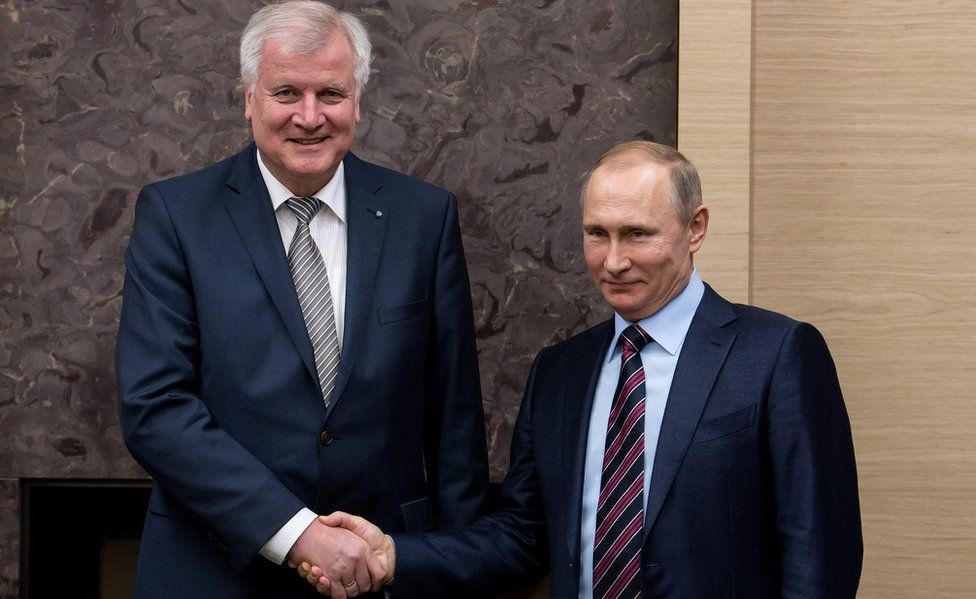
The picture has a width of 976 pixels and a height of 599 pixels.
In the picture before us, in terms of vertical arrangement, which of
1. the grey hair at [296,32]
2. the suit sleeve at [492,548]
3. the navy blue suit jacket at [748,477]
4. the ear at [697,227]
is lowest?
the suit sleeve at [492,548]

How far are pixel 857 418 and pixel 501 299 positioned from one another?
2.87 ft

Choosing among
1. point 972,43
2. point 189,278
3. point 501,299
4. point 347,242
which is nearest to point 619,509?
point 347,242

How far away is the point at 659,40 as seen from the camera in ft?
9.16

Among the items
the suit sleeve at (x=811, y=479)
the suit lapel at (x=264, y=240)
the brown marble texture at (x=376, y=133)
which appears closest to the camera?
the suit sleeve at (x=811, y=479)

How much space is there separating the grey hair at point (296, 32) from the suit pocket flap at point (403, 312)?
1.29ft

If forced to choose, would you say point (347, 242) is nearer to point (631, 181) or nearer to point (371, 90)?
point (631, 181)

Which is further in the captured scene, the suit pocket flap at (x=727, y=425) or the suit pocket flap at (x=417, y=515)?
the suit pocket flap at (x=417, y=515)

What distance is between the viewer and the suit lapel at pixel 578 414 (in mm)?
1925

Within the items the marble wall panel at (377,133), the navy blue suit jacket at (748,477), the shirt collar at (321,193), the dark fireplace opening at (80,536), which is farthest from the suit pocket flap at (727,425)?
the dark fireplace opening at (80,536)

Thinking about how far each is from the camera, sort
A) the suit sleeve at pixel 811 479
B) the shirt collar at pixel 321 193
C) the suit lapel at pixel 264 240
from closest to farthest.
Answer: the suit sleeve at pixel 811 479
the suit lapel at pixel 264 240
the shirt collar at pixel 321 193

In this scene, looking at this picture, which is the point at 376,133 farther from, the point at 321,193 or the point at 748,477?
the point at 748,477

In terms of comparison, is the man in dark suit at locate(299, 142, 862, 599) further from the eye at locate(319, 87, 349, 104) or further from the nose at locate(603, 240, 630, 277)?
the eye at locate(319, 87, 349, 104)

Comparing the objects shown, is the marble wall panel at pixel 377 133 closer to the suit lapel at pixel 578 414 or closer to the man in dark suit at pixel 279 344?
the man in dark suit at pixel 279 344

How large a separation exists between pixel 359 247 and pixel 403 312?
0.14 metres
